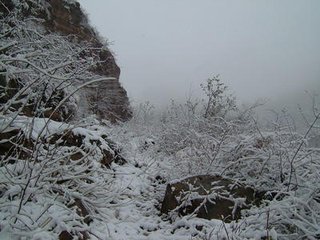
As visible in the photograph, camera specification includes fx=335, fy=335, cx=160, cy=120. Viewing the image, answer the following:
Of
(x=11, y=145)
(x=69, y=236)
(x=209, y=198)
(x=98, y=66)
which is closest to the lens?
(x=69, y=236)

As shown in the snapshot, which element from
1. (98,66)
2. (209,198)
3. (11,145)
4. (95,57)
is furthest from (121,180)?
(98,66)

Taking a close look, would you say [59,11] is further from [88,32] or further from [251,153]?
[251,153]

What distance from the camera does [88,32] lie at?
19.7 metres

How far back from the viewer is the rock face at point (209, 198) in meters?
5.30

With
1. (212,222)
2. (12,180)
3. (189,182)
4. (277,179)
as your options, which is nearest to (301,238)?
(212,222)

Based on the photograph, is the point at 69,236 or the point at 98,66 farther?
the point at 98,66

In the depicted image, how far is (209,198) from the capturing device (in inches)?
214

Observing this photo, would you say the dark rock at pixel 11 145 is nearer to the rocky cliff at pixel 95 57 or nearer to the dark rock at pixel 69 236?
the dark rock at pixel 69 236

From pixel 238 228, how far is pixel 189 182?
1.89 meters

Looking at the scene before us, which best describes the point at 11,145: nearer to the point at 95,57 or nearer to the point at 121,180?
the point at 121,180

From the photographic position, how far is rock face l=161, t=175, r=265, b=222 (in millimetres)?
5297

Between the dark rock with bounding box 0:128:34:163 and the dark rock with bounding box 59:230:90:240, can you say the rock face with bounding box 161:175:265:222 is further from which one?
the dark rock with bounding box 0:128:34:163

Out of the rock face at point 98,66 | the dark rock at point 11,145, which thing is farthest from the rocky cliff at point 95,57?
the dark rock at point 11,145

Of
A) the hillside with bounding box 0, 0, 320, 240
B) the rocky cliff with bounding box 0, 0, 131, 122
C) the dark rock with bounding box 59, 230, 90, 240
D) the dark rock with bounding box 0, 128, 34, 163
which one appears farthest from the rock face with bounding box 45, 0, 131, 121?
the dark rock with bounding box 59, 230, 90, 240
